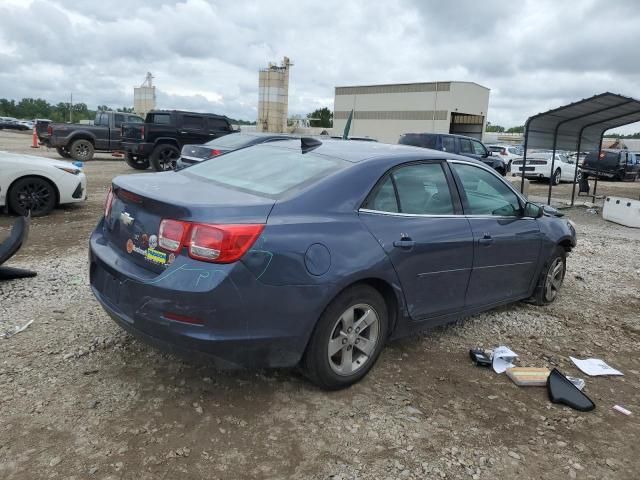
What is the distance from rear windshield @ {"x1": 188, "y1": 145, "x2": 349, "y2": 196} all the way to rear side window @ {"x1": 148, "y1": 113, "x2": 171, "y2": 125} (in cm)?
1294

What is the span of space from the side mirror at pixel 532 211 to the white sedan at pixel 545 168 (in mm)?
16193

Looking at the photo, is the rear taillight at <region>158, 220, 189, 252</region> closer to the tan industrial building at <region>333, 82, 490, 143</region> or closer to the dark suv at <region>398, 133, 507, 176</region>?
the dark suv at <region>398, 133, 507, 176</region>

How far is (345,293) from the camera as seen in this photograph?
3.13 metres

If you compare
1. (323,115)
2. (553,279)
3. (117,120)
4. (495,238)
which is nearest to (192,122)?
(117,120)

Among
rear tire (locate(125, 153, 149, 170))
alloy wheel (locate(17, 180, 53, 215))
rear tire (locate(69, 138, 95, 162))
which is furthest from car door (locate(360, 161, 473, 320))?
rear tire (locate(69, 138, 95, 162))

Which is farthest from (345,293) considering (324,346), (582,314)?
(582,314)

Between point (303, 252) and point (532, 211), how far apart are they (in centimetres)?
265

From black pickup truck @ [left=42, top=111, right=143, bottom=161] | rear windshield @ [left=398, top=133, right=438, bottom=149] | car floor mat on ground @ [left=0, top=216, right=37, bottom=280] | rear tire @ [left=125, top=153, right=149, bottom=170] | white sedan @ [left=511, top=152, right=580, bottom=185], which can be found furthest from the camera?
white sedan @ [left=511, top=152, right=580, bottom=185]

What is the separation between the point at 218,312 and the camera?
2715mm

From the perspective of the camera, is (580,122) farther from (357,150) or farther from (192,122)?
(357,150)

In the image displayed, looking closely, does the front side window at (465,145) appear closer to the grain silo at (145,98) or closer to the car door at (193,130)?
the car door at (193,130)

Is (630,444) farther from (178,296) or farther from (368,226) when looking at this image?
(178,296)

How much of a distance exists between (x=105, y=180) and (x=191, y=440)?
12.7m

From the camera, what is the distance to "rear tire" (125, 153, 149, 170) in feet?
54.4
